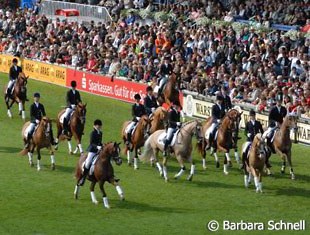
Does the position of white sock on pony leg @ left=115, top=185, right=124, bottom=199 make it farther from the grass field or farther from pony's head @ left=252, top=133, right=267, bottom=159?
pony's head @ left=252, top=133, right=267, bottom=159

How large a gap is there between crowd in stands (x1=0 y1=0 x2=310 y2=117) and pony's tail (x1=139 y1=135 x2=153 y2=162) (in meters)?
8.03

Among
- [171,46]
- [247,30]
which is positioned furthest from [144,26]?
[247,30]

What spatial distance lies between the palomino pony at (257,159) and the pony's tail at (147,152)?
419 cm

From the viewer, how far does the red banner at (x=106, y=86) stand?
5386 centimetres

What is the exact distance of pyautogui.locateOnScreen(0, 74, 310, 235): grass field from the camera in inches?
1272

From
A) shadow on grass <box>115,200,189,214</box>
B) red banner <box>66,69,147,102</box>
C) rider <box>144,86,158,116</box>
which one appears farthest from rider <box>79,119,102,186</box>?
red banner <box>66,69,147,102</box>

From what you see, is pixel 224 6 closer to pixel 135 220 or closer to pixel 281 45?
pixel 281 45

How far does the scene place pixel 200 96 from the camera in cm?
4984

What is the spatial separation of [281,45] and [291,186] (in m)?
15.7

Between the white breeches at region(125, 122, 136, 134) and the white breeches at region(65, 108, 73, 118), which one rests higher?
the white breeches at region(65, 108, 73, 118)

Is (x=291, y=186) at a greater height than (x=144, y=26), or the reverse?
(x=144, y=26)

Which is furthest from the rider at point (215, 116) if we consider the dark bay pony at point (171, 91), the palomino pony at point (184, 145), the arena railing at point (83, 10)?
the arena railing at point (83, 10)

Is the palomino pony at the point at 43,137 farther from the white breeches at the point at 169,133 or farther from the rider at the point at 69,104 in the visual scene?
the white breeches at the point at 169,133

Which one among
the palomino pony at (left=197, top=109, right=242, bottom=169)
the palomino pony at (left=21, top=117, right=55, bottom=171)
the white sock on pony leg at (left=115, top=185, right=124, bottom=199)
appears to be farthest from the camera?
the palomino pony at (left=21, top=117, right=55, bottom=171)
